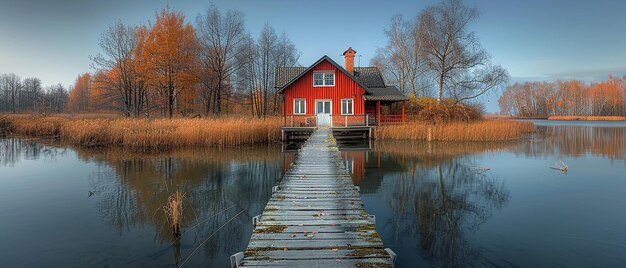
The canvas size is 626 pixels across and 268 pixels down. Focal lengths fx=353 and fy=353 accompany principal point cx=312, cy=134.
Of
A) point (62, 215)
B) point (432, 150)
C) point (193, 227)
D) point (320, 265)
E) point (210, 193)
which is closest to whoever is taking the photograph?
point (320, 265)

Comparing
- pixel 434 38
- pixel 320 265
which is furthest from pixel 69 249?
pixel 434 38

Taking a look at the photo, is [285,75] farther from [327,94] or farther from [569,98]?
[569,98]

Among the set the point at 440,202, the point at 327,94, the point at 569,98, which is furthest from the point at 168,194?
the point at 569,98

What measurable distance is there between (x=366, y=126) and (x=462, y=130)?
22.2 ft

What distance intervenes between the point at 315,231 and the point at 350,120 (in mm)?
22052

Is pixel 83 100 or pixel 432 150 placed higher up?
pixel 83 100

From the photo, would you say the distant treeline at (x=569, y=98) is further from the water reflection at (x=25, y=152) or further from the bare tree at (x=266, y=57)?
the water reflection at (x=25, y=152)

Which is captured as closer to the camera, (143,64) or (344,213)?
(344,213)

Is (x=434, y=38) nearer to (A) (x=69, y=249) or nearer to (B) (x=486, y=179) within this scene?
(B) (x=486, y=179)

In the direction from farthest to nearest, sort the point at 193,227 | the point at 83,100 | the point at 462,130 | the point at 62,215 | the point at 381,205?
the point at 83,100 < the point at 462,130 < the point at 381,205 < the point at 62,215 < the point at 193,227

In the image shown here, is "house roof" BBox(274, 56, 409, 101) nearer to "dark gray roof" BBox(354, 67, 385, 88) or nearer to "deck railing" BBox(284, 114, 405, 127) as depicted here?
"dark gray roof" BBox(354, 67, 385, 88)

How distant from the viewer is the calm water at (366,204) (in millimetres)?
6160

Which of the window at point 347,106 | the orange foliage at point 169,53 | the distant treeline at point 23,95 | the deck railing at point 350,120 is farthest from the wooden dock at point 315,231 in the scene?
the distant treeline at point 23,95

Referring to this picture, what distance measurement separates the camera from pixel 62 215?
8.30 m
